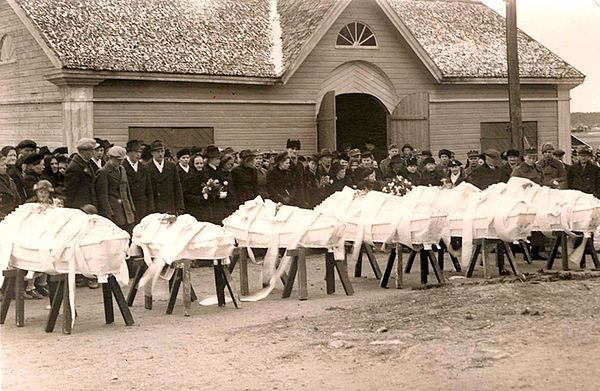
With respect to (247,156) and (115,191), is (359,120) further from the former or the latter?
(115,191)

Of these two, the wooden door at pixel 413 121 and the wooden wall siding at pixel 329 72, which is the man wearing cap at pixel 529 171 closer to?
the wooden door at pixel 413 121

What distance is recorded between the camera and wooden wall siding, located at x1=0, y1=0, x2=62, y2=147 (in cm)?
1886

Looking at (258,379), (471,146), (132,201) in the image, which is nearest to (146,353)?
(258,379)

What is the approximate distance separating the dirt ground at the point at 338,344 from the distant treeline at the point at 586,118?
5825cm

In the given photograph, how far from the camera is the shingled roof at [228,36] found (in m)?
18.4

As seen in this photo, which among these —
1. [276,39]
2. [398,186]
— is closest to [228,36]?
[276,39]

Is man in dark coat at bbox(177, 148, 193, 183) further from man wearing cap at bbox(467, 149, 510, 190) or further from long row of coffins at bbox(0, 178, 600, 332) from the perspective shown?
man wearing cap at bbox(467, 149, 510, 190)

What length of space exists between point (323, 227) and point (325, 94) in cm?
1013

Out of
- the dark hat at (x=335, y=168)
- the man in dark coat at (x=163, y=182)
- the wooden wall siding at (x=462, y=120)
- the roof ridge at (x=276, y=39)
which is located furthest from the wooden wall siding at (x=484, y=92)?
the man in dark coat at (x=163, y=182)

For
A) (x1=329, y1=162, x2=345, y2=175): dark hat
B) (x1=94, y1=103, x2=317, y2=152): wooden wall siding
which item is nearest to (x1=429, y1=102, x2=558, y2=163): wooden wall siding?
(x1=94, y1=103, x2=317, y2=152): wooden wall siding

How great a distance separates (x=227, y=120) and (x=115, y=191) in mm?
7371

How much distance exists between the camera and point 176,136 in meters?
19.4

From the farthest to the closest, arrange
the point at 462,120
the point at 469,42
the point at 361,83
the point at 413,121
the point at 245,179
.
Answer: the point at 469,42
the point at 462,120
the point at 361,83
the point at 413,121
the point at 245,179

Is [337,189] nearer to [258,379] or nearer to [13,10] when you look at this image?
[13,10]
